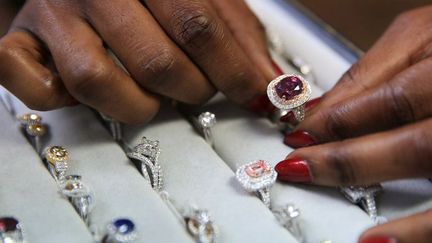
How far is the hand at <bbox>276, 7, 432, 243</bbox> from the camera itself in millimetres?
642

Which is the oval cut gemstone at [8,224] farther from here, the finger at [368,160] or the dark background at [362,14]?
the dark background at [362,14]

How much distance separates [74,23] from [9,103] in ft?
0.56

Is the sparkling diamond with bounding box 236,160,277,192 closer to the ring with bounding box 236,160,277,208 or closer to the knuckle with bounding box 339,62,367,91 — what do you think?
the ring with bounding box 236,160,277,208

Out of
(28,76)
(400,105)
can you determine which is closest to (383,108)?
(400,105)

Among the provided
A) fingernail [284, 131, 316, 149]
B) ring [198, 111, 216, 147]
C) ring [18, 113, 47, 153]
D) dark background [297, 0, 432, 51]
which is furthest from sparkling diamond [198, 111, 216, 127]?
dark background [297, 0, 432, 51]

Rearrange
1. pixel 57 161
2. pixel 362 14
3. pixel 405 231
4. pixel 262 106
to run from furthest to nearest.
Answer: pixel 362 14 → pixel 262 106 → pixel 57 161 → pixel 405 231

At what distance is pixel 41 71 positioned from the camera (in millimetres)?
721

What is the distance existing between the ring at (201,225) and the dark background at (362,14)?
582 mm

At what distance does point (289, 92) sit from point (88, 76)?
0.82ft

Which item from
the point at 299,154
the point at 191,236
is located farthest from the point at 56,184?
the point at 299,154

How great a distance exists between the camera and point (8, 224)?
24.0 inches

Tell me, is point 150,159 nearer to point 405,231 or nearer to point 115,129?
point 115,129

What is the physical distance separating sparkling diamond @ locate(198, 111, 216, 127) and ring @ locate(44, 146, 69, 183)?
0.18 m

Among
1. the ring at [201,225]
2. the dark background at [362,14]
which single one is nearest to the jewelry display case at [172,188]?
the ring at [201,225]
